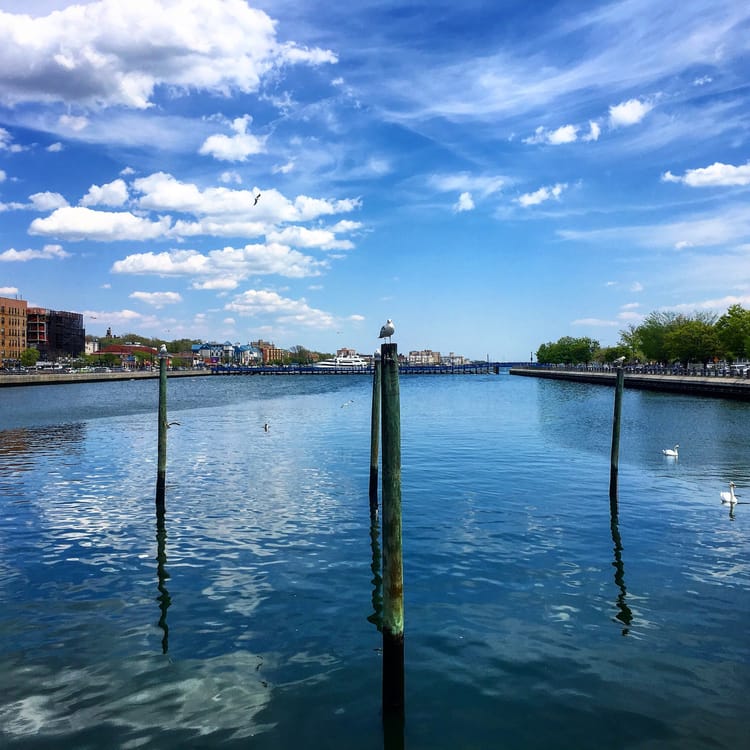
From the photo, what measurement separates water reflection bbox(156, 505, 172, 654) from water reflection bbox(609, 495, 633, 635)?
8791mm

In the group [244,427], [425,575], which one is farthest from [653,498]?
[244,427]

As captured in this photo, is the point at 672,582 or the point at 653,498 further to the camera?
the point at 653,498

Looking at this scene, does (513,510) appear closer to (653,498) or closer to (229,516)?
(653,498)

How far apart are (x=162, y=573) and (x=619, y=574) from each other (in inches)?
440

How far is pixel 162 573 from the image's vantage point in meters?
15.5

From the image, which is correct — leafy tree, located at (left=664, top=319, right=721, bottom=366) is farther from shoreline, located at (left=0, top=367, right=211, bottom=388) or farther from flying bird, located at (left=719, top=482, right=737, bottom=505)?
shoreline, located at (left=0, top=367, right=211, bottom=388)

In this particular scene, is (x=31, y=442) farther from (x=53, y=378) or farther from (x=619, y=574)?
(x=53, y=378)

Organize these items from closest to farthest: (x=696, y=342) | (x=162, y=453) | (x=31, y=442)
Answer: (x=162, y=453), (x=31, y=442), (x=696, y=342)

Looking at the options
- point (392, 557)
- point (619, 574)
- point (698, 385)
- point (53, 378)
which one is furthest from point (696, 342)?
point (53, 378)

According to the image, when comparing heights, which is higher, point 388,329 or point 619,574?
point 388,329

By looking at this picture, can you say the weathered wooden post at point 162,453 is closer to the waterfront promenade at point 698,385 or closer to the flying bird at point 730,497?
the flying bird at point 730,497

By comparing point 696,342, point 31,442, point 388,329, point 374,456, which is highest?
point 696,342

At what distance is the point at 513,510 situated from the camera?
2125cm

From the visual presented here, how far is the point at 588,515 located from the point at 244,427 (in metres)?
34.8
